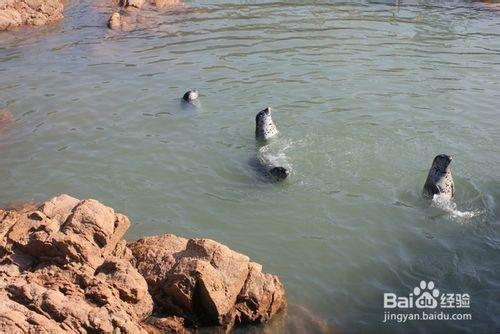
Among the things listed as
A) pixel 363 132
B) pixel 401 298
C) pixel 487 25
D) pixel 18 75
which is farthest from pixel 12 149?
pixel 487 25

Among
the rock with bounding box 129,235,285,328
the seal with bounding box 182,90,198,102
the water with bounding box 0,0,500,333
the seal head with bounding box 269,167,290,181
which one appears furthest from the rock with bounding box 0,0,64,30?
the rock with bounding box 129,235,285,328

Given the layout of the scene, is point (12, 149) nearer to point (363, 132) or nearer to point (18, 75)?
point (18, 75)

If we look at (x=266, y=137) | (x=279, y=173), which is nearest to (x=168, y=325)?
(x=279, y=173)

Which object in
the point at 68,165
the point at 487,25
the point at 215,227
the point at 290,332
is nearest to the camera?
the point at 290,332

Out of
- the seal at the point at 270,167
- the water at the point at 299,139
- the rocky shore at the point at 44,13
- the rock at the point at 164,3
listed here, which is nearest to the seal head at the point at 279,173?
the seal at the point at 270,167

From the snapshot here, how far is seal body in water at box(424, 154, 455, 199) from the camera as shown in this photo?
332 inches

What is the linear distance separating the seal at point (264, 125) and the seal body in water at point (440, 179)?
3.10 meters

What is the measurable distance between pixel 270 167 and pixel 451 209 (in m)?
2.81

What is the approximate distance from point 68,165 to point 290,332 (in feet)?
18.0

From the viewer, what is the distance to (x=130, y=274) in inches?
231

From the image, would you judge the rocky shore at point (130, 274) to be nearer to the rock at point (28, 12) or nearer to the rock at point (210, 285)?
the rock at point (210, 285)

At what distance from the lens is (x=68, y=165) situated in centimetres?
994

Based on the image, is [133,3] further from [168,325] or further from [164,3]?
[168,325]

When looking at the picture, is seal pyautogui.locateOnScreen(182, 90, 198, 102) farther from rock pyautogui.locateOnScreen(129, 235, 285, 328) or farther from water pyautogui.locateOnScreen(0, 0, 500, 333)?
rock pyautogui.locateOnScreen(129, 235, 285, 328)
